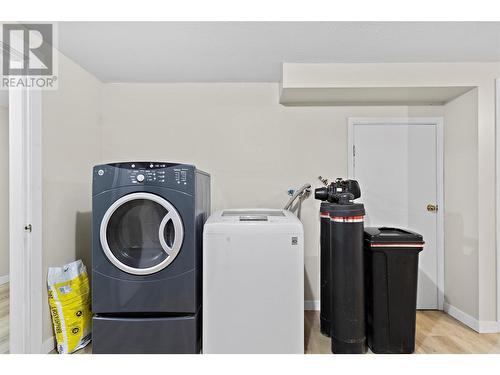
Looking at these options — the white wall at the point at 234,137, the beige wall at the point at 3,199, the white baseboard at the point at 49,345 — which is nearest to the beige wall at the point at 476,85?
the white wall at the point at 234,137

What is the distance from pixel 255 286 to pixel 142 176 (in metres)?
1.02

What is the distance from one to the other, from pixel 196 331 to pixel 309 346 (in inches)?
33.4

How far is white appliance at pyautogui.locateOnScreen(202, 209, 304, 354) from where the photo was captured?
6.15 feet

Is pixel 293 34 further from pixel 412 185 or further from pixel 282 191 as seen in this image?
pixel 412 185

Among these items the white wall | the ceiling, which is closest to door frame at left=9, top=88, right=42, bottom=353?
the ceiling

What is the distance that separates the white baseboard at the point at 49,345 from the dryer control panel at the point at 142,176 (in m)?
1.12

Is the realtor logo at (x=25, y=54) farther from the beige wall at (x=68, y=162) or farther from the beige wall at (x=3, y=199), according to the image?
the beige wall at (x=3, y=199)

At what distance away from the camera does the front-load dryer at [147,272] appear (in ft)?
6.46

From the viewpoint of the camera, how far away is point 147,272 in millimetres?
1968

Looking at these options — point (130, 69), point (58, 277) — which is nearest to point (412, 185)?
point (130, 69)

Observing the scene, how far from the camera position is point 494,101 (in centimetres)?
247

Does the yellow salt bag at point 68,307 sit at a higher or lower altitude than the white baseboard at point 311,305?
higher

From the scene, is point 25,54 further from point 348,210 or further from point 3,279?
point 3,279

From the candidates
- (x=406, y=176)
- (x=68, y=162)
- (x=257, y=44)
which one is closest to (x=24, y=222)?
(x=68, y=162)
